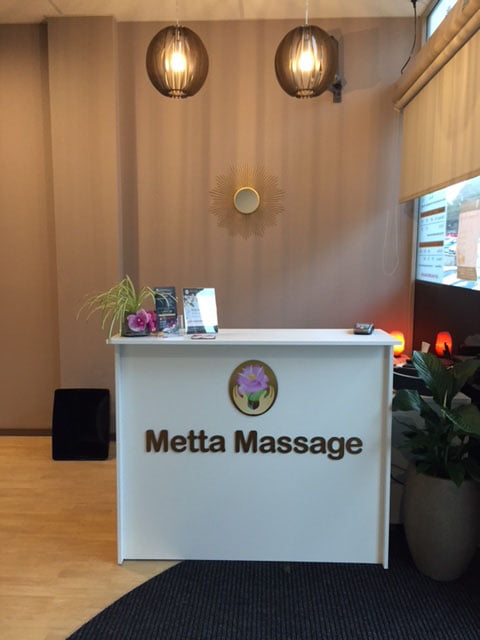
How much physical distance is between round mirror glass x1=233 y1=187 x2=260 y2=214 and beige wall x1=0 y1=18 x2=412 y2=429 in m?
0.22

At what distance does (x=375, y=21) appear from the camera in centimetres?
382

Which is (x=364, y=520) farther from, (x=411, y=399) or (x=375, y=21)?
(x=375, y=21)

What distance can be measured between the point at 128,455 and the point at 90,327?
181cm

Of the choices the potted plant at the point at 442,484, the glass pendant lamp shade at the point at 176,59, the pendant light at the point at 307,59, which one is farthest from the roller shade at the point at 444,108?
the glass pendant lamp shade at the point at 176,59

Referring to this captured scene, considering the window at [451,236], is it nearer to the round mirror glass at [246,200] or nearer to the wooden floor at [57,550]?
the round mirror glass at [246,200]

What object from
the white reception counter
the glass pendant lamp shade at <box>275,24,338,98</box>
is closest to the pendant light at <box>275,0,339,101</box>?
the glass pendant lamp shade at <box>275,24,338,98</box>

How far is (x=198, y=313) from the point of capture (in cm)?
247

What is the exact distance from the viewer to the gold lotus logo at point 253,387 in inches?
93.8

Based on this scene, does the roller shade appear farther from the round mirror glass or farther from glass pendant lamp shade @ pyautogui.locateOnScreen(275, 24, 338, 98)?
the round mirror glass

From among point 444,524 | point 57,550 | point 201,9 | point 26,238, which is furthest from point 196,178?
point 444,524

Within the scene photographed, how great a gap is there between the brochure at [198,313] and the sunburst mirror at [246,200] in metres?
1.67

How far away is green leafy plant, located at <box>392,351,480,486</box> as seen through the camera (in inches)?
89.0

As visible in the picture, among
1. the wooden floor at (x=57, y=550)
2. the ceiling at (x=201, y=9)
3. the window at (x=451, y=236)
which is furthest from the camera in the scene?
the ceiling at (x=201, y=9)

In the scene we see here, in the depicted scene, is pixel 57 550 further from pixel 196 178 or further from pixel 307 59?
pixel 196 178
